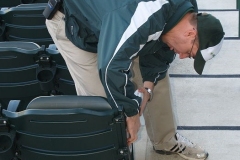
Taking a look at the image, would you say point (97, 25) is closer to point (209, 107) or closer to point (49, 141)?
point (49, 141)

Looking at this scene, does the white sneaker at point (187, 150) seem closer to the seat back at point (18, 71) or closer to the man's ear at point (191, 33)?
the seat back at point (18, 71)

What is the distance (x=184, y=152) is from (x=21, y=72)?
1.03 meters

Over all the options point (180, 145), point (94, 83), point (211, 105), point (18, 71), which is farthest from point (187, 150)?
point (18, 71)

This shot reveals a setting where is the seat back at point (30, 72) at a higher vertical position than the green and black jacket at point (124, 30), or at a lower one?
lower

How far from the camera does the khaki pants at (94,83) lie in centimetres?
242

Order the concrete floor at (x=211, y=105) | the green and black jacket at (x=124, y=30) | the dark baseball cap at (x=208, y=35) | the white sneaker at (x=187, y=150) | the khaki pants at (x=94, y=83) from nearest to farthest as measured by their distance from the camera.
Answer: the green and black jacket at (x=124, y=30)
the dark baseball cap at (x=208, y=35)
the khaki pants at (x=94, y=83)
the white sneaker at (x=187, y=150)
the concrete floor at (x=211, y=105)

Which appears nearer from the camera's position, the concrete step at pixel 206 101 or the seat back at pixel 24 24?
the seat back at pixel 24 24

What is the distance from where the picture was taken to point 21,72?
262cm

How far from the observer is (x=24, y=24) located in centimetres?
311

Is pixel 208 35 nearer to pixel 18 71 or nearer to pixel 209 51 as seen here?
pixel 209 51

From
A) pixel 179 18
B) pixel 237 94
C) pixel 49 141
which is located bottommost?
pixel 237 94

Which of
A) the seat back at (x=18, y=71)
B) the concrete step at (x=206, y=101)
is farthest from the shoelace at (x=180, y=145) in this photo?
the seat back at (x=18, y=71)

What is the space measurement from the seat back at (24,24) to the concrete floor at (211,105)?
0.87m

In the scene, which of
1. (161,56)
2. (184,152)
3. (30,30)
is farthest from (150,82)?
(30,30)
